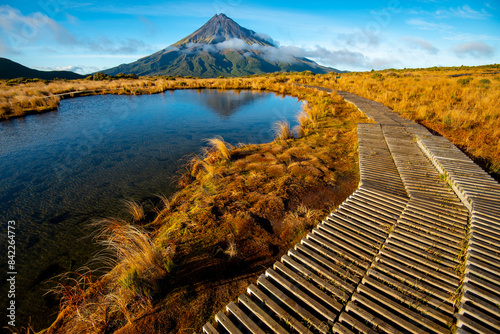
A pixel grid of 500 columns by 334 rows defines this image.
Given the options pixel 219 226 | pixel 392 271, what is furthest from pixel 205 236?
pixel 392 271

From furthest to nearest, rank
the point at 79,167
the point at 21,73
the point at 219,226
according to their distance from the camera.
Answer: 1. the point at 21,73
2. the point at 79,167
3. the point at 219,226

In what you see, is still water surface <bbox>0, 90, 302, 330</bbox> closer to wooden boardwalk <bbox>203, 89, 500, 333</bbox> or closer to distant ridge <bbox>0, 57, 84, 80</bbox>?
wooden boardwalk <bbox>203, 89, 500, 333</bbox>

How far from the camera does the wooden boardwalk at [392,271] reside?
7.22ft

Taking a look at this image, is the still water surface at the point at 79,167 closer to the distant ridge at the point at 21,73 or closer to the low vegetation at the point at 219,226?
the low vegetation at the point at 219,226

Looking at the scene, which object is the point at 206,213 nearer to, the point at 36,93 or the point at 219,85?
the point at 36,93

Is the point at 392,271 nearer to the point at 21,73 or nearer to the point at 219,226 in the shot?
the point at 219,226

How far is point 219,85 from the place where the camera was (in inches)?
1181

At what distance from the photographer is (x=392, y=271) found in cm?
266

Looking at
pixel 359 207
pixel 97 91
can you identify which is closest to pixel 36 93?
pixel 97 91

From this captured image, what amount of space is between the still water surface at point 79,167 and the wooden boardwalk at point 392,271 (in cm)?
364

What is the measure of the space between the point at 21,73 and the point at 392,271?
128 metres

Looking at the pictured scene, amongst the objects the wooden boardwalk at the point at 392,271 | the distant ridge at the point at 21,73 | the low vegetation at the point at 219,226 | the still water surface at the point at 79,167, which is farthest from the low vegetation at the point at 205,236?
the distant ridge at the point at 21,73

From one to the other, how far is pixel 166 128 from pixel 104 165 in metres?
4.66

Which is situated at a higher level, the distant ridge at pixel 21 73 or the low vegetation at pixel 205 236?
the distant ridge at pixel 21 73
